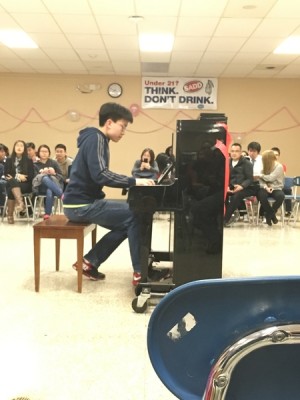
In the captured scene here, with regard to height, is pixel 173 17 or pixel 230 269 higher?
pixel 173 17

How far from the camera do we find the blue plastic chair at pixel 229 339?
0.59 metres

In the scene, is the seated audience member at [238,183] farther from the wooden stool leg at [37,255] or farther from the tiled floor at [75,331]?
the wooden stool leg at [37,255]

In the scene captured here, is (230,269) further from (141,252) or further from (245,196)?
(245,196)

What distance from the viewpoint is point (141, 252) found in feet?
9.29

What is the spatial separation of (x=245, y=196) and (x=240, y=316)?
6.17 m

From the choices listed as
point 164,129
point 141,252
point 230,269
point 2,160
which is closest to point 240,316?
point 141,252

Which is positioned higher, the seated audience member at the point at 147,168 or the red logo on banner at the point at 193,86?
the red logo on banner at the point at 193,86

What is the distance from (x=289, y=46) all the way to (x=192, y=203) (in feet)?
17.4

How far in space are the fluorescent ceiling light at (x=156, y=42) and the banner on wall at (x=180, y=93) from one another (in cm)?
199

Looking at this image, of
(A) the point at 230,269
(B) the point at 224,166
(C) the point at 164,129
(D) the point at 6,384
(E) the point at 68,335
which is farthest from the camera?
(C) the point at 164,129

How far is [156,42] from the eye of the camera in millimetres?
7016


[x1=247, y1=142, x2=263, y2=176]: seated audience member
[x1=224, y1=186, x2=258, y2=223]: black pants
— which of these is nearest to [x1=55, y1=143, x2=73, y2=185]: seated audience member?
[x1=224, y1=186, x2=258, y2=223]: black pants

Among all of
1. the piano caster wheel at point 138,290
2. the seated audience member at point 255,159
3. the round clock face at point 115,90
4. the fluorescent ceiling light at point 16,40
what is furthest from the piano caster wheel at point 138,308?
the round clock face at point 115,90

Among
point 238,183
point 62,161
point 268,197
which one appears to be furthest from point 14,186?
point 268,197
